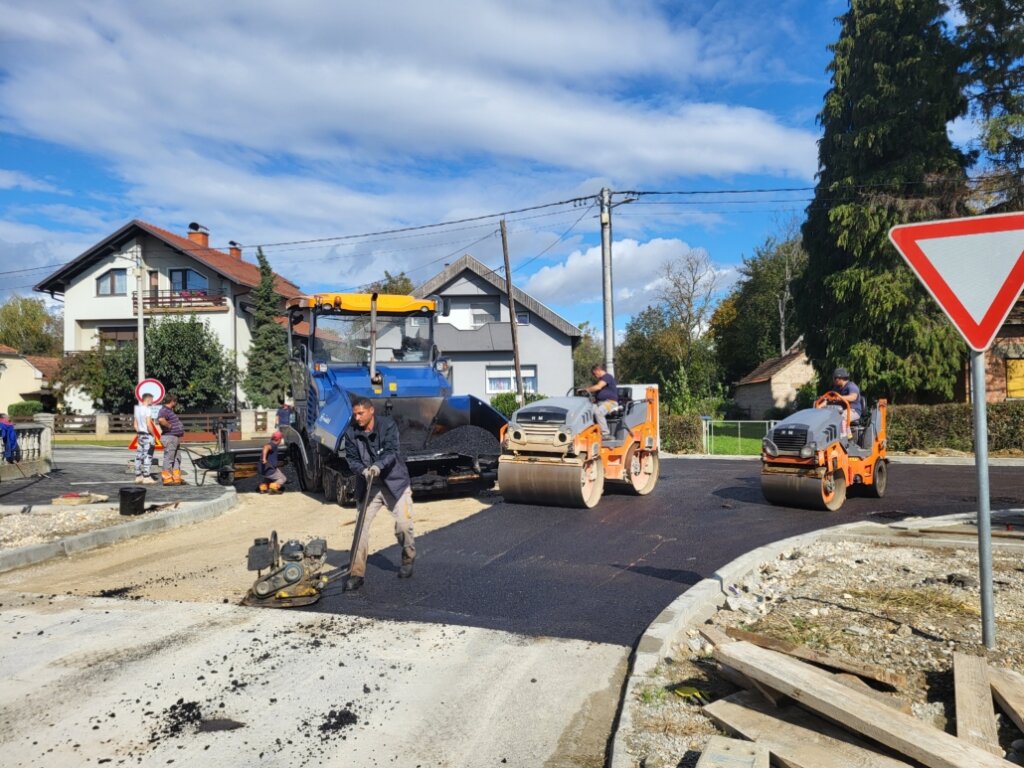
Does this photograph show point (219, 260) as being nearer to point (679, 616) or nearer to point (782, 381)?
point (782, 381)

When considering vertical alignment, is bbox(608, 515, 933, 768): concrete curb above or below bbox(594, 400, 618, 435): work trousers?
below

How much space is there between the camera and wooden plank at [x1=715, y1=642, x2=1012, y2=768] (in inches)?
121

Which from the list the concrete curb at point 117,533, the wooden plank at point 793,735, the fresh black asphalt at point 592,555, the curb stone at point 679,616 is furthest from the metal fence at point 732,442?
the wooden plank at point 793,735

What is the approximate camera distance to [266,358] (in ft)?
121

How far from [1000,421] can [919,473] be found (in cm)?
541

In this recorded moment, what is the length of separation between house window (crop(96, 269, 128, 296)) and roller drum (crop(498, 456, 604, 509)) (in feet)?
113

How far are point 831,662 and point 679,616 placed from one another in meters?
1.31

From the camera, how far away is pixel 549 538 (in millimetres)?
8680

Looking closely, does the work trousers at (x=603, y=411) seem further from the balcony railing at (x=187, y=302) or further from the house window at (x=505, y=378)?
the balcony railing at (x=187, y=302)

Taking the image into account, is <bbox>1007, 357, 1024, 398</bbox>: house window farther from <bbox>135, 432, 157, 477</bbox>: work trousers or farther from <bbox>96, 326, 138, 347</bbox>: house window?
<bbox>96, 326, 138, 347</bbox>: house window

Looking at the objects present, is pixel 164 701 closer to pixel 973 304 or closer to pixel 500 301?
pixel 973 304

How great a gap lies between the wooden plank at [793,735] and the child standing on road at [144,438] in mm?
12781

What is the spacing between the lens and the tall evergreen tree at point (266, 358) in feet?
121

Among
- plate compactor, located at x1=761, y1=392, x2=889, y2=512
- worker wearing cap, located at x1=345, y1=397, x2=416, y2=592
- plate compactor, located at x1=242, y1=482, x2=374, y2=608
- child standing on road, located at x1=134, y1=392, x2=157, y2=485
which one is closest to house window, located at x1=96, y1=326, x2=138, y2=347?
child standing on road, located at x1=134, y1=392, x2=157, y2=485
